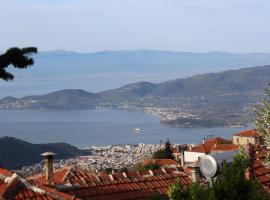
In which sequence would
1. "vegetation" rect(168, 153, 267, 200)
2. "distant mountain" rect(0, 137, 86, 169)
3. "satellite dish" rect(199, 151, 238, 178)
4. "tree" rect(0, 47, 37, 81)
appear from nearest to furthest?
"tree" rect(0, 47, 37, 81), "vegetation" rect(168, 153, 267, 200), "satellite dish" rect(199, 151, 238, 178), "distant mountain" rect(0, 137, 86, 169)

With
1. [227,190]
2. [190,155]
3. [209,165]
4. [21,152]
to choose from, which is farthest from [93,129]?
[227,190]

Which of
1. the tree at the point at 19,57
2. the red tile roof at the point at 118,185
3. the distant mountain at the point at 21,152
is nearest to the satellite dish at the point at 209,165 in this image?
the red tile roof at the point at 118,185

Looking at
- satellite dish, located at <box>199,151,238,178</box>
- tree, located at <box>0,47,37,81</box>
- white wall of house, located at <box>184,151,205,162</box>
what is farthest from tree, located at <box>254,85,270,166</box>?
white wall of house, located at <box>184,151,205,162</box>

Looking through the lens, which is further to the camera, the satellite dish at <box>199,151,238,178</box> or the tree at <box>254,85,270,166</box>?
the tree at <box>254,85,270,166</box>

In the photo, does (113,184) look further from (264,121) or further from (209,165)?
(264,121)

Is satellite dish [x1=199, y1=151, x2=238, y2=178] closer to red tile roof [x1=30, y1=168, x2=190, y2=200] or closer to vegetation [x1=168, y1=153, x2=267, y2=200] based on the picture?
red tile roof [x1=30, y1=168, x2=190, y2=200]

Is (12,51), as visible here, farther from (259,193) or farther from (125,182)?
(125,182)
